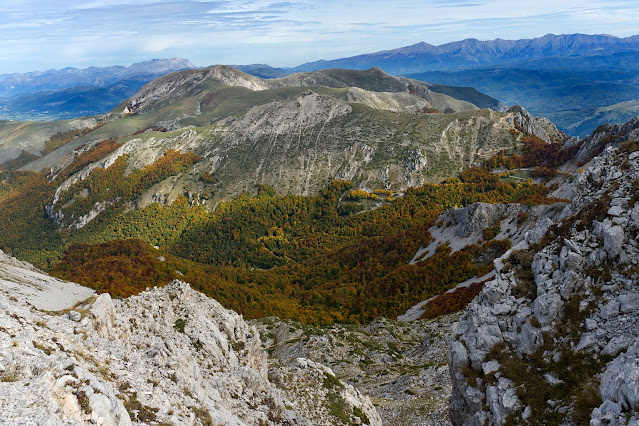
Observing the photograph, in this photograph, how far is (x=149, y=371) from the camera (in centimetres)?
2170

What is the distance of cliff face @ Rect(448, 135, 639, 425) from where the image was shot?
828 inches

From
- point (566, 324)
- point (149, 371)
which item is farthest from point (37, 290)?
point (566, 324)

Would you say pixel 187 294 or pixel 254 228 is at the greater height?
pixel 187 294

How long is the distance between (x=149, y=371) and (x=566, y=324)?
2770 centimetres

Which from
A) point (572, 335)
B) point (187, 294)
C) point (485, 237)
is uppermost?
point (572, 335)

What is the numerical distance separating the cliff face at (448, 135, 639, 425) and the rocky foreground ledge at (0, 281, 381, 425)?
13.3m

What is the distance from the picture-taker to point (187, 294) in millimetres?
40562

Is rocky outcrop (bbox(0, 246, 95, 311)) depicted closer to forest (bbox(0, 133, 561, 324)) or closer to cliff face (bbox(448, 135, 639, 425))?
forest (bbox(0, 133, 561, 324))

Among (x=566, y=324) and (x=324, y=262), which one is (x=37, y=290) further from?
A: (x=324, y=262)

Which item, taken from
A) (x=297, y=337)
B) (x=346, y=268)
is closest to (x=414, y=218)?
(x=346, y=268)

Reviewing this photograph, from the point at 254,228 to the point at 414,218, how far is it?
285 ft

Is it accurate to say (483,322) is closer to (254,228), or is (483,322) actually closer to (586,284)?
(586,284)

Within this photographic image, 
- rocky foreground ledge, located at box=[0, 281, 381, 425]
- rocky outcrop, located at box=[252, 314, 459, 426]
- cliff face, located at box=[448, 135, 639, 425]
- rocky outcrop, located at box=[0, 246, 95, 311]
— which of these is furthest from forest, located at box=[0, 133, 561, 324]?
cliff face, located at box=[448, 135, 639, 425]

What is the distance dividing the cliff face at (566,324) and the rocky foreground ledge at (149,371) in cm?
1329
